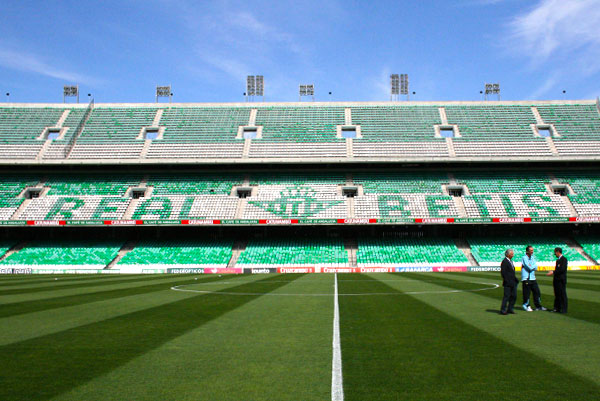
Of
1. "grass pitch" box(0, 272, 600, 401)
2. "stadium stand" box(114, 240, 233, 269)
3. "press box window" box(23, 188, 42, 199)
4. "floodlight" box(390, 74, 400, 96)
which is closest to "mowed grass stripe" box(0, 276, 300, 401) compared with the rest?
"grass pitch" box(0, 272, 600, 401)

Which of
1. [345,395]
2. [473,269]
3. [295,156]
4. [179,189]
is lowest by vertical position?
[345,395]

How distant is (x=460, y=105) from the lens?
5481 cm

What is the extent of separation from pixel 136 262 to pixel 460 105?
138 ft

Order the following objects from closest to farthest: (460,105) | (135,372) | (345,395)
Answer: (345,395)
(135,372)
(460,105)

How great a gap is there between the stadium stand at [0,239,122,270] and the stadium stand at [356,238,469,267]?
23.5 metres

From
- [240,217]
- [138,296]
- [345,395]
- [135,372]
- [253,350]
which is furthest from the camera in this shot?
[240,217]

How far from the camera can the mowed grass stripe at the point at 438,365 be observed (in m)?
4.81

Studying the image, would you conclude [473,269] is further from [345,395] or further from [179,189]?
[345,395]

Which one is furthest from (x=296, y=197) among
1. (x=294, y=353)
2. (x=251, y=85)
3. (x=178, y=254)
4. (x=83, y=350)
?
(x=294, y=353)

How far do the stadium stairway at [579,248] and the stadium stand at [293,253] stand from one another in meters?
21.1

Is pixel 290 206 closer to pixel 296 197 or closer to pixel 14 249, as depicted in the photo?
pixel 296 197

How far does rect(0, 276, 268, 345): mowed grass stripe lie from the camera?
8609mm

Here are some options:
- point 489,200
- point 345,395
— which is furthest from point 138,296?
point 489,200

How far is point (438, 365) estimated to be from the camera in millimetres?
5887
